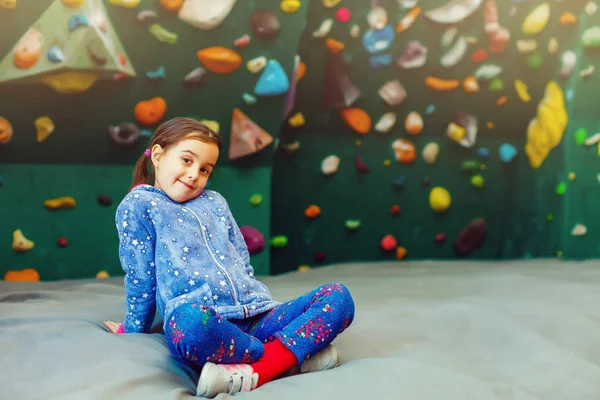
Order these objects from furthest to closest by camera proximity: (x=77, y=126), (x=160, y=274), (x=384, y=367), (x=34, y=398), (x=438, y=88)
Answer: (x=438, y=88)
(x=77, y=126)
(x=160, y=274)
(x=384, y=367)
(x=34, y=398)

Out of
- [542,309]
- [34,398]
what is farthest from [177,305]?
[542,309]

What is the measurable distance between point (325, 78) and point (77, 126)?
1028 millimetres

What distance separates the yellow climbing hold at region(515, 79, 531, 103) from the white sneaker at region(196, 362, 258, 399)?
2.21 meters

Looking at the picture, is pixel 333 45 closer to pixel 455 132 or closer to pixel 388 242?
pixel 455 132

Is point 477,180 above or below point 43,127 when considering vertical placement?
below

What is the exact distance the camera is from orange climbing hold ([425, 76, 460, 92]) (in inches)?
99.0

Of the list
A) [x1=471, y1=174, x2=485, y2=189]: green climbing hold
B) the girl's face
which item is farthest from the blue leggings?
[x1=471, y1=174, x2=485, y2=189]: green climbing hold

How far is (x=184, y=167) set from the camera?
1125 millimetres

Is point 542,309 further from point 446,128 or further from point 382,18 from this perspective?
point 382,18

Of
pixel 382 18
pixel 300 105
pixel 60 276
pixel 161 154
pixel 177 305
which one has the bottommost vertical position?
pixel 60 276

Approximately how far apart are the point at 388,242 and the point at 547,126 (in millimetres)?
940

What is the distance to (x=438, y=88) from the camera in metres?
2.53

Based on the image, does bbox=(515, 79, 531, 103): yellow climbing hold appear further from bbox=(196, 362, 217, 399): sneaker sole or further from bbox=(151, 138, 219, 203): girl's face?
bbox=(196, 362, 217, 399): sneaker sole

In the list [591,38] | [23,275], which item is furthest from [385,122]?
[23,275]
